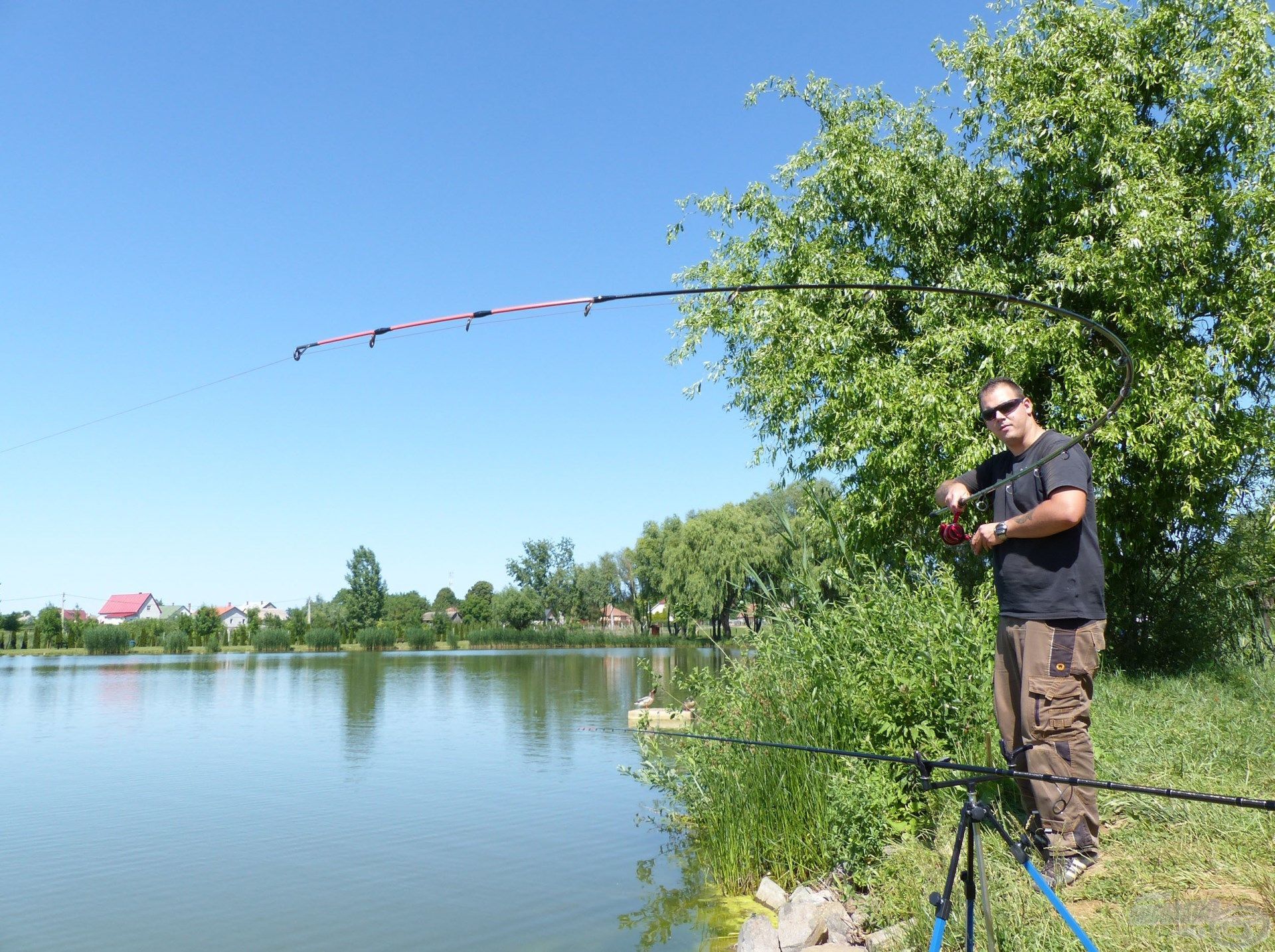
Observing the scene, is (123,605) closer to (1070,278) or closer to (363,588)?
(363,588)

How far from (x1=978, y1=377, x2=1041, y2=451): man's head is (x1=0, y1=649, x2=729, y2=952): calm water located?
12.1 ft

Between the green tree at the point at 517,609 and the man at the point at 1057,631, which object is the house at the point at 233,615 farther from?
the man at the point at 1057,631

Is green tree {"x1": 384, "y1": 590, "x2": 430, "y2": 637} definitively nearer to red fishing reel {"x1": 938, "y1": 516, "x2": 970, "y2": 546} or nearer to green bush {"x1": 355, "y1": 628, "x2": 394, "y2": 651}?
green bush {"x1": 355, "y1": 628, "x2": 394, "y2": 651}

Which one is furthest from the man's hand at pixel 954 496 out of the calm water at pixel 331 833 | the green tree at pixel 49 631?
the green tree at pixel 49 631

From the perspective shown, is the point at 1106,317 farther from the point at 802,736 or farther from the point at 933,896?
the point at 933,896

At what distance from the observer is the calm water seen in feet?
21.9

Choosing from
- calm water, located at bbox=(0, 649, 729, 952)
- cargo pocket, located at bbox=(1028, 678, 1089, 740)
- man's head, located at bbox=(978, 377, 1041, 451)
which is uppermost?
man's head, located at bbox=(978, 377, 1041, 451)

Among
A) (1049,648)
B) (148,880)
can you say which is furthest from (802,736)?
(148,880)

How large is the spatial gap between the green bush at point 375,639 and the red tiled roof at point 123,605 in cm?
6067

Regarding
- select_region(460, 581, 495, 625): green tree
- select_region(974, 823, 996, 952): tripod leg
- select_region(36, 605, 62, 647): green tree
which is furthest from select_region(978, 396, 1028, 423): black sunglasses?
select_region(460, 581, 495, 625): green tree

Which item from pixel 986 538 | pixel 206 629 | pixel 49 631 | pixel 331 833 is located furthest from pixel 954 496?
pixel 49 631

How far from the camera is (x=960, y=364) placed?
11.7m

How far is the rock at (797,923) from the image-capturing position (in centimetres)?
498

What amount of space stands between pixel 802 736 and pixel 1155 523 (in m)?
8.10
